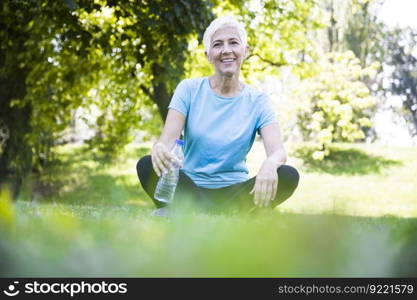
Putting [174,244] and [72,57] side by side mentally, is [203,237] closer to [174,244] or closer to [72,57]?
[174,244]

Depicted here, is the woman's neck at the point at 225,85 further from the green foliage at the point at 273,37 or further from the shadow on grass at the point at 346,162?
the shadow on grass at the point at 346,162

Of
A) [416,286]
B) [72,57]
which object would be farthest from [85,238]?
[72,57]

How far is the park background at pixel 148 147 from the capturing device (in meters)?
0.57

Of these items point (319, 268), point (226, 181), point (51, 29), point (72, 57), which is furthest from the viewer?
point (72, 57)

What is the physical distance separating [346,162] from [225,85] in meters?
14.3

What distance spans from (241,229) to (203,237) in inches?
2.0

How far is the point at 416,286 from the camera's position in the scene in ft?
2.13

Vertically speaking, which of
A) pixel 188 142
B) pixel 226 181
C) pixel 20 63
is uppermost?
pixel 20 63

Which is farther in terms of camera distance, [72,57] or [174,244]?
[72,57]

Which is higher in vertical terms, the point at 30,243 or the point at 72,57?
the point at 72,57

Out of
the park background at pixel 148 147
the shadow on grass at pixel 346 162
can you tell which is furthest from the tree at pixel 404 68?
the shadow on grass at pixel 346 162

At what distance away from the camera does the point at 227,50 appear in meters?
4.12

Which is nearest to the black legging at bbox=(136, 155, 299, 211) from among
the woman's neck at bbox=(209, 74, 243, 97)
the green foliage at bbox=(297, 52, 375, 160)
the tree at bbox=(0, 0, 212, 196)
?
the woman's neck at bbox=(209, 74, 243, 97)

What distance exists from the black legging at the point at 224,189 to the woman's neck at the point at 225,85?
83 centimetres
